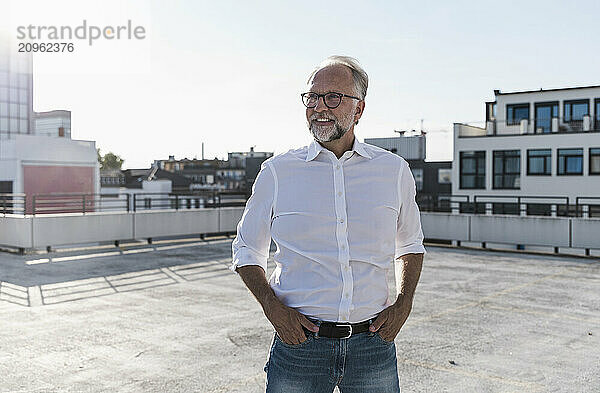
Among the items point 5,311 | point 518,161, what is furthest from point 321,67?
point 518,161

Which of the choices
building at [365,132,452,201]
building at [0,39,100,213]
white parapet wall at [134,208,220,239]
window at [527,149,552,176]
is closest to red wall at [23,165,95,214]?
building at [0,39,100,213]

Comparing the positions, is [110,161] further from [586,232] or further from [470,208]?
[586,232]

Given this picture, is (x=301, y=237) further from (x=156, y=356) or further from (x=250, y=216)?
(x=156, y=356)

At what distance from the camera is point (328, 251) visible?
236 cm

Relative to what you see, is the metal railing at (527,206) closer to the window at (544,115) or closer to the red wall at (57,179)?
the window at (544,115)

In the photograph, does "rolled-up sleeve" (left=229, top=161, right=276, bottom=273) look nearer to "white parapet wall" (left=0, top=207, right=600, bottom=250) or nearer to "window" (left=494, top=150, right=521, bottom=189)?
"white parapet wall" (left=0, top=207, right=600, bottom=250)

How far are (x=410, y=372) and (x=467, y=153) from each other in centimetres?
3039

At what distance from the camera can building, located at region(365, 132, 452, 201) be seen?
4475 centimetres

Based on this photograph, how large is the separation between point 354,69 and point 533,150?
32891 millimetres

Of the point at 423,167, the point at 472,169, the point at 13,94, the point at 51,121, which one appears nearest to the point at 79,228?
the point at 472,169

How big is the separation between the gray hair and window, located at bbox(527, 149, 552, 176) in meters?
32.6

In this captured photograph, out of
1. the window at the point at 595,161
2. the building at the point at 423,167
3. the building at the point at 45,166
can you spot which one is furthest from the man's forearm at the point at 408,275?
the building at the point at 423,167

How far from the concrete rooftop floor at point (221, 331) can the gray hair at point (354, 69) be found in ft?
12.7

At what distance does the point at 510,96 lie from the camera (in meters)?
35.3
